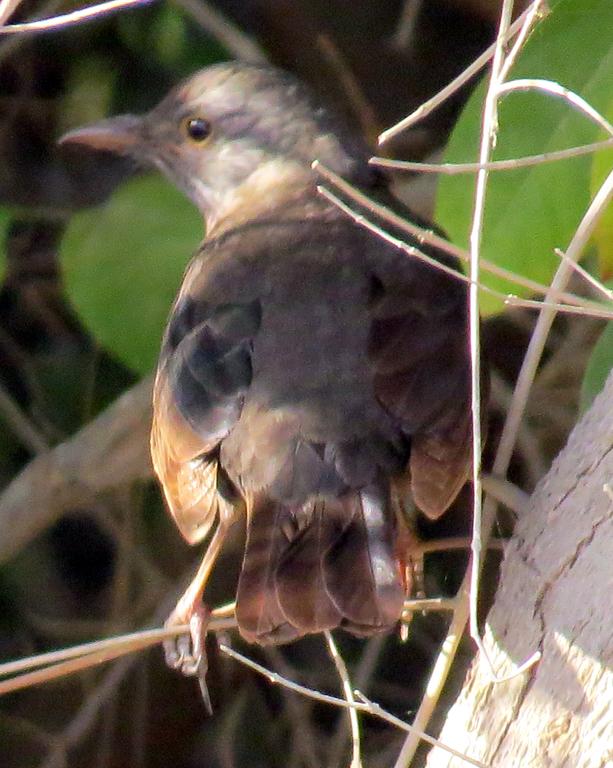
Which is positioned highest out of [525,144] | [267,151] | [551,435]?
[525,144]

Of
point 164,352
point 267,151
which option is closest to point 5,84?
point 267,151

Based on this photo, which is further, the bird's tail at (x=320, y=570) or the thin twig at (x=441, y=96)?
the bird's tail at (x=320, y=570)

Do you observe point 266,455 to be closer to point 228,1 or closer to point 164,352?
point 164,352

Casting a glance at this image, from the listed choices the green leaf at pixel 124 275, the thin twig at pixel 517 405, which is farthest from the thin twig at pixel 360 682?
the thin twig at pixel 517 405

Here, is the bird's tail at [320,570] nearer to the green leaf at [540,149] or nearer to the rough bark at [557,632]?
the rough bark at [557,632]

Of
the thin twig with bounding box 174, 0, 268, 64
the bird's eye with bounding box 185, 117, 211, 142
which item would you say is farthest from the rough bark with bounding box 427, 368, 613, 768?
the thin twig with bounding box 174, 0, 268, 64

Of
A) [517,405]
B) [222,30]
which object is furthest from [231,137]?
[517,405]
